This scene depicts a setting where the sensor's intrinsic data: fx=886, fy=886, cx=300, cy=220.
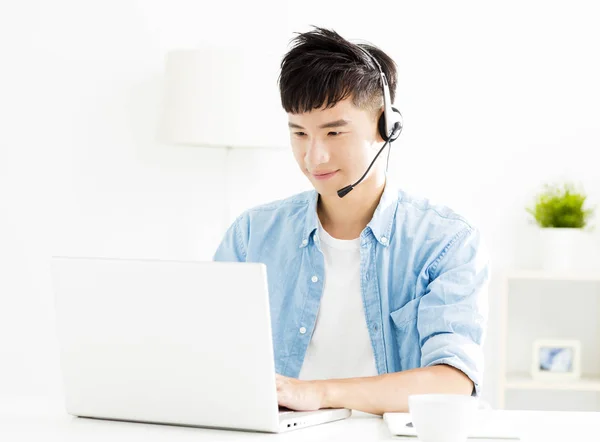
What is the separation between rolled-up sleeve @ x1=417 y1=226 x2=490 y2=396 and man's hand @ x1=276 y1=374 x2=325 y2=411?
0.29m

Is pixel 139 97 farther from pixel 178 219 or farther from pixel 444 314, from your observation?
pixel 444 314

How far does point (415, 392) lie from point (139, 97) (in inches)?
78.2

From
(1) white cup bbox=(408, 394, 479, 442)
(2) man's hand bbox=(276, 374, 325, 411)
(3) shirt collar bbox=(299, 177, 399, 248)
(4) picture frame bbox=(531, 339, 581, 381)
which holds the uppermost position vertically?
(3) shirt collar bbox=(299, 177, 399, 248)

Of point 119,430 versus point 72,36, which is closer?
point 119,430

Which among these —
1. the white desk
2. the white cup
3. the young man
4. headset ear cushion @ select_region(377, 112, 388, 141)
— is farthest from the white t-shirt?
the white cup

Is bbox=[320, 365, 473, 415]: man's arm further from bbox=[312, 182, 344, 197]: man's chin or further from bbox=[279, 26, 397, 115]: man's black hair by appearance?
bbox=[279, 26, 397, 115]: man's black hair

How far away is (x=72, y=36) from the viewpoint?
3203 mm

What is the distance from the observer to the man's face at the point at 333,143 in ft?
5.91

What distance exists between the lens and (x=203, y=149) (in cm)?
318

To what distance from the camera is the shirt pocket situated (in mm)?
1818

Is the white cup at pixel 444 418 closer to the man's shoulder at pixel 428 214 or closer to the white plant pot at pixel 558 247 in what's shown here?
the man's shoulder at pixel 428 214

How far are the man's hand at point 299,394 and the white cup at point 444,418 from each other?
27 centimetres

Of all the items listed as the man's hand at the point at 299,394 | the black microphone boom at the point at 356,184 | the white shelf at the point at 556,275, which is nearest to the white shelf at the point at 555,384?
the white shelf at the point at 556,275

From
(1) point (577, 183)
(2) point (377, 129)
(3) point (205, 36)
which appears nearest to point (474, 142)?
(1) point (577, 183)
